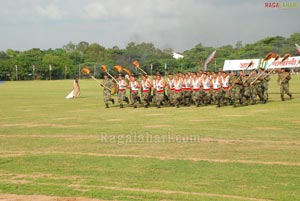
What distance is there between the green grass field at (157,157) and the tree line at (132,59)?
56086mm

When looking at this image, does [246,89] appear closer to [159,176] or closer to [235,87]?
[235,87]

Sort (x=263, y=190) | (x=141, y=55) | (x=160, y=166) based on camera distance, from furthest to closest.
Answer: (x=141, y=55) < (x=160, y=166) < (x=263, y=190)

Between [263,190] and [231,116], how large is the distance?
404 inches

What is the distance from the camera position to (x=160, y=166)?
932 centimetres

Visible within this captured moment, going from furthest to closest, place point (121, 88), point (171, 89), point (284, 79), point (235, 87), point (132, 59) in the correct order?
point (132, 59)
point (121, 88)
point (284, 79)
point (171, 89)
point (235, 87)

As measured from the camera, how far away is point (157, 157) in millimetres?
10242

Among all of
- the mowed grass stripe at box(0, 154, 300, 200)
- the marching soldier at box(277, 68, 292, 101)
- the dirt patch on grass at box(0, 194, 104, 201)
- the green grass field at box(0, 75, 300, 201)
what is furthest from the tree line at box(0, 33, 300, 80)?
the dirt patch on grass at box(0, 194, 104, 201)

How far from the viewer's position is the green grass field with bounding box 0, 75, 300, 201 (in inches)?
301

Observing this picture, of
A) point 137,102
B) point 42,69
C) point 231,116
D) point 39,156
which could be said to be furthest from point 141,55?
point 39,156

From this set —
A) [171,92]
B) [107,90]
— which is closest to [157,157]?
[171,92]

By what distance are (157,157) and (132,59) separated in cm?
7135

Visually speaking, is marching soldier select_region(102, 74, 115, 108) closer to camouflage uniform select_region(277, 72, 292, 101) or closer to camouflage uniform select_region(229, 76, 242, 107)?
camouflage uniform select_region(229, 76, 242, 107)

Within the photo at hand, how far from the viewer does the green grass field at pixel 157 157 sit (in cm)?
765

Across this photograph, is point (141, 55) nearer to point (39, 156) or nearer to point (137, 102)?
point (137, 102)
